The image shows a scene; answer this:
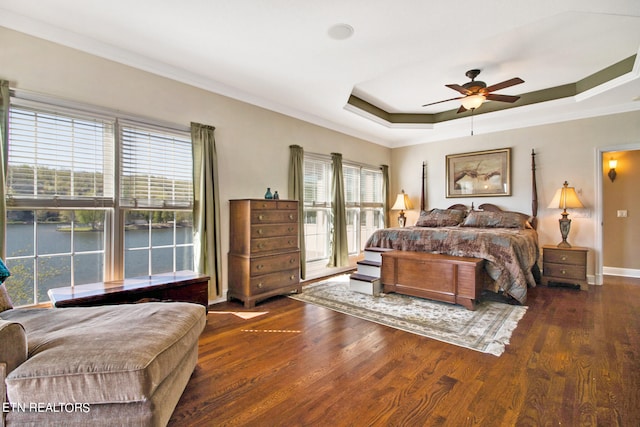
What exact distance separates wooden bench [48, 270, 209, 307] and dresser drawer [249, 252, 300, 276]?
2.35ft

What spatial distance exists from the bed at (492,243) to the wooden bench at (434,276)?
14 cm

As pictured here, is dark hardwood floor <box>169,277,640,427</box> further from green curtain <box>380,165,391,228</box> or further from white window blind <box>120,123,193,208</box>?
green curtain <box>380,165,391,228</box>

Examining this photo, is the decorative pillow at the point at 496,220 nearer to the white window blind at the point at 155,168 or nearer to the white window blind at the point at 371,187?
the white window blind at the point at 371,187

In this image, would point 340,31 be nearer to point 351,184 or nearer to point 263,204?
point 263,204

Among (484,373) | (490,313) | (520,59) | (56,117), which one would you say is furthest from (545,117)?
(56,117)

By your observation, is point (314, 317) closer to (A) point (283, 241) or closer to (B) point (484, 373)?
(A) point (283, 241)

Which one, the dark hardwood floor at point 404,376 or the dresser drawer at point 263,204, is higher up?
the dresser drawer at point 263,204

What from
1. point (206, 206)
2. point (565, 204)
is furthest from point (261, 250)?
point (565, 204)

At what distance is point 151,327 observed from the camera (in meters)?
1.60

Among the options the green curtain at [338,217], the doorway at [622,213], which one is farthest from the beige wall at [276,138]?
the doorway at [622,213]

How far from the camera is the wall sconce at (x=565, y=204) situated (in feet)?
14.9

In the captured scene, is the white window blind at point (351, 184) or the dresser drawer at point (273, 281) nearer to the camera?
the dresser drawer at point (273, 281)

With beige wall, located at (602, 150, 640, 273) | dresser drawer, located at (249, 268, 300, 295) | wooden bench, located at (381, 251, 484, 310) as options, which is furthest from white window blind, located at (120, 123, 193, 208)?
beige wall, located at (602, 150, 640, 273)

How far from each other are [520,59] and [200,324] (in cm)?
421
